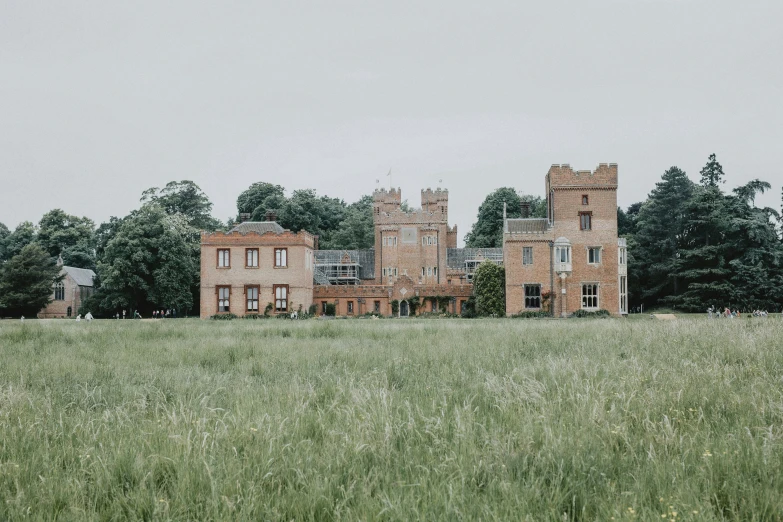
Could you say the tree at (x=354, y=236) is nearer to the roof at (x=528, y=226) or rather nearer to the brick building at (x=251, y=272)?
the brick building at (x=251, y=272)

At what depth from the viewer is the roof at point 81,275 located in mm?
72750

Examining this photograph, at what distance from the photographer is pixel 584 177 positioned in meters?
45.2

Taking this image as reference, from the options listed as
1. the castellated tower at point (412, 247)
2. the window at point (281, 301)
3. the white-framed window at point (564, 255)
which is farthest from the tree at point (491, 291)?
the castellated tower at point (412, 247)

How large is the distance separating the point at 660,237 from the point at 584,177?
20.1 metres

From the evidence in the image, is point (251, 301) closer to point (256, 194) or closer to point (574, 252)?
point (574, 252)

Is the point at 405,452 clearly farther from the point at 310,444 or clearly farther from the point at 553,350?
the point at 553,350

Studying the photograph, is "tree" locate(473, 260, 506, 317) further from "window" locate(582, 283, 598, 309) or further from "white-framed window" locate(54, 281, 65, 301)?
"white-framed window" locate(54, 281, 65, 301)

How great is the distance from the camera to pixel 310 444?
4574 millimetres

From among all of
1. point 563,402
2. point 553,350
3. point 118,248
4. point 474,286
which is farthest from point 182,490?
point 118,248

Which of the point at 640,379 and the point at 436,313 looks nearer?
the point at 640,379

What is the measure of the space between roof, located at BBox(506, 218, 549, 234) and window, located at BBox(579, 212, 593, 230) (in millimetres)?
2555

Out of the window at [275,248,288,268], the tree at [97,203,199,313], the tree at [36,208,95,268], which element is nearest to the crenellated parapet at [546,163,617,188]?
the window at [275,248,288,268]

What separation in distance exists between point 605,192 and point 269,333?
34.9 m

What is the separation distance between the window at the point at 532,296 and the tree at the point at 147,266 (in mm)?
30488
